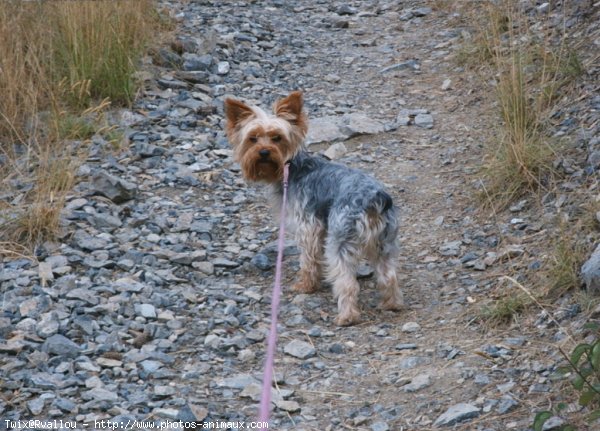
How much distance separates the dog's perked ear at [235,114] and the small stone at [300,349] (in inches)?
72.7

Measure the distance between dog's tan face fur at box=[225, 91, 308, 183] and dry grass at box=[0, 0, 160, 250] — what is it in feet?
4.88

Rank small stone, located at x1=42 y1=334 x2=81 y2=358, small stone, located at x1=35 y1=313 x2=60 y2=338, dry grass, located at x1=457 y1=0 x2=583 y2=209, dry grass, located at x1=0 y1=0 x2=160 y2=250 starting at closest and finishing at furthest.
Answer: small stone, located at x1=42 y1=334 x2=81 y2=358, small stone, located at x1=35 y1=313 x2=60 y2=338, dry grass, located at x1=457 y1=0 x2=583 y2=209, dry grass, located at x1=0 y1=0 x2=160 y2=250

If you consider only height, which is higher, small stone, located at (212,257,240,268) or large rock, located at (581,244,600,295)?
large rock, located at (581,244,600,295)

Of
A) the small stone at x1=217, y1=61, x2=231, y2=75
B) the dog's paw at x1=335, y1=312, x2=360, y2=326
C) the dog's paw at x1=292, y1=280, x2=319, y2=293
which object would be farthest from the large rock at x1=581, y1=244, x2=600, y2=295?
the small stone at x1=217, y1=61, x2=231, y2=75

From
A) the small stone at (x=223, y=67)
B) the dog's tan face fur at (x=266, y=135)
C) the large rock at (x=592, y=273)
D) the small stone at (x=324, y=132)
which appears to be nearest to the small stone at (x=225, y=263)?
the dog's tan face fur at (x=266, y=135)

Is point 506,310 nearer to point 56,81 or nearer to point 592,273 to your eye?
point 592,273

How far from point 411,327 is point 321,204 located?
1.20 meters

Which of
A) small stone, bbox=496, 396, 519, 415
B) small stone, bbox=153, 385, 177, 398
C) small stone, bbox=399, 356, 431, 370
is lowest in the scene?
small stone, bbox=153, 385, 177, 398

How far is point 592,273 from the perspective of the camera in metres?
6.14

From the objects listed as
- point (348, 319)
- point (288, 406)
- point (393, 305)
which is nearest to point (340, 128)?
point (393, 305)

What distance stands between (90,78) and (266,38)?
3.06 metres

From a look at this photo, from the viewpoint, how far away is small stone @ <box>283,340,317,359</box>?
6.43 metres

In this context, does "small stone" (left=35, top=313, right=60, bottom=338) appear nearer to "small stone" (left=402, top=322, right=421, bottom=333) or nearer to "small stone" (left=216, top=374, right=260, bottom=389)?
"small stone" (left=216, top=374, right=260, bottom=389)

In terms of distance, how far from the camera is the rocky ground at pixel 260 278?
18.8ft
